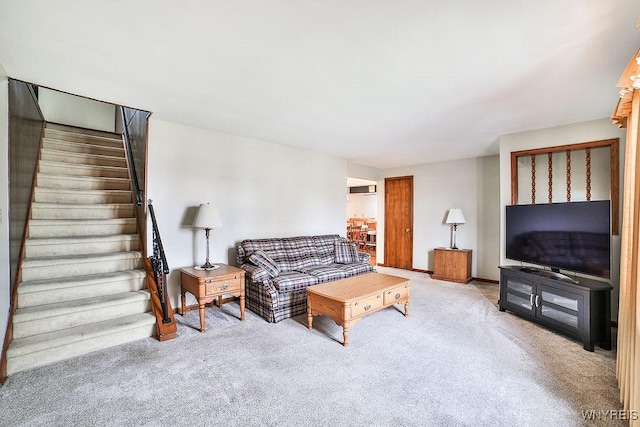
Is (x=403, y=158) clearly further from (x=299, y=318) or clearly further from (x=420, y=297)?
(x=299, y=318)

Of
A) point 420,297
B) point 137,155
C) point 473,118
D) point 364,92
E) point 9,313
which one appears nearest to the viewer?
point 9,313

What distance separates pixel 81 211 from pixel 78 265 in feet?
3.02

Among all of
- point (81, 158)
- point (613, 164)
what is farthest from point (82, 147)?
point (613, 164)

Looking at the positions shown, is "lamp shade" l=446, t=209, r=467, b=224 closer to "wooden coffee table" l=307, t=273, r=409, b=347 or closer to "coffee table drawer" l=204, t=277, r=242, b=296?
"wooden coffee table" l=307, t=273, r=409, b=347

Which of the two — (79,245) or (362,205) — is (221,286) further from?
(362,205)

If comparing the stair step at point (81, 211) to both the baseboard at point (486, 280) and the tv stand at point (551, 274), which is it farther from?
the baseboard at point (486, 280)

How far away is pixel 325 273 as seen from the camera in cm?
385

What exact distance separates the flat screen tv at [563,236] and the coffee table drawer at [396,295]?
1.52 metres

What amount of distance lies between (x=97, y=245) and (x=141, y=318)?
114 centimetres

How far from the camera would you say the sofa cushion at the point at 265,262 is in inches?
141

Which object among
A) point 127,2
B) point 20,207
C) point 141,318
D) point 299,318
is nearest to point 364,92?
point 127,2

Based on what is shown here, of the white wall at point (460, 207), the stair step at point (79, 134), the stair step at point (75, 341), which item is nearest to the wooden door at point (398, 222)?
the white wall at point (460, 207)

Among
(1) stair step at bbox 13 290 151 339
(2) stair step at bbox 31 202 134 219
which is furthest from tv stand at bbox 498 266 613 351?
(2) stair step at bbox 31 202 134 219

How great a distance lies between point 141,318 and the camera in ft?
9.43
